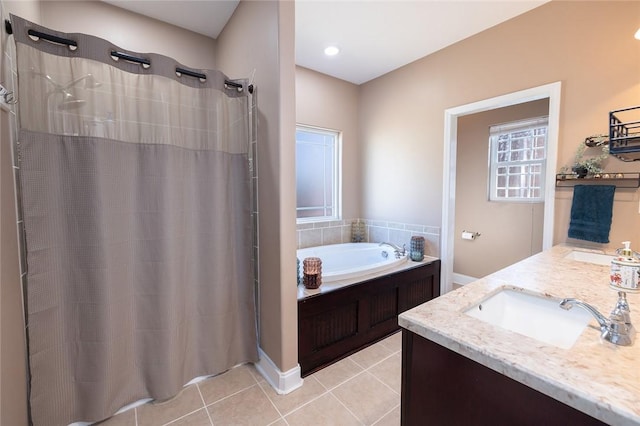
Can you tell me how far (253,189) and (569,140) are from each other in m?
2.31

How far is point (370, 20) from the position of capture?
231 cm

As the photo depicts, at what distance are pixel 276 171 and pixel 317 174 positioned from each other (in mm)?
1757

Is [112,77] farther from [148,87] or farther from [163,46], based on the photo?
[163,46]

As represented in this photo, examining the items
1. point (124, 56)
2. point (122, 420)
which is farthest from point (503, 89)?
point (122, 420)

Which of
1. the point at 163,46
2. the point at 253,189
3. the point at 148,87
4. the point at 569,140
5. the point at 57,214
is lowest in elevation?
the point at 57,214

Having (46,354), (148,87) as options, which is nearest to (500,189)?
(148,87)

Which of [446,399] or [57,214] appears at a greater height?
[57,214]

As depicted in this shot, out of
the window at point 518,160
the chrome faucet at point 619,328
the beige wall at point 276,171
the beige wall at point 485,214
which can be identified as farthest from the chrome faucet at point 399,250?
the chrome faucet at point 619,328

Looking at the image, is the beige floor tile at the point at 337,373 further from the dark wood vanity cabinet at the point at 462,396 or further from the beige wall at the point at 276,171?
the dark wood vanity cabinet at the point at 462,396

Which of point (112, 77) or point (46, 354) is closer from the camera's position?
point (46, 354)

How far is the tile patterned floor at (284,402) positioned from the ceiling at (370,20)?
2751 mm

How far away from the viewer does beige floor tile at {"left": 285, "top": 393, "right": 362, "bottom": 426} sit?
1.56 meters

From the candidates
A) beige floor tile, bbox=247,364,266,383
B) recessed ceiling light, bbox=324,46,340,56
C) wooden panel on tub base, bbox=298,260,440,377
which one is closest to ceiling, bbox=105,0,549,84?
recessed ceiling light, bbox=324,46,340,56

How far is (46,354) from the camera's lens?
1.39 meters
